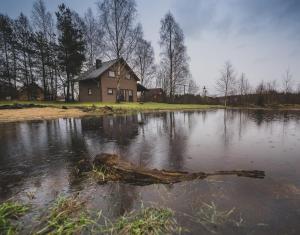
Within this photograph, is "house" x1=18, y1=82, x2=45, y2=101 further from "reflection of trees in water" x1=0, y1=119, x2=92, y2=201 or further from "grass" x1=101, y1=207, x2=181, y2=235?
"grass" x1=101, y1=207, x2=181, y2=235

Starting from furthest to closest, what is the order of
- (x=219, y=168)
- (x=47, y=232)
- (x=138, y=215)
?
(x=219, y=168)
(x=138, y=215)
(x=47, y=232)

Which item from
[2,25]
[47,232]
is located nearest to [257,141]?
[47,232]

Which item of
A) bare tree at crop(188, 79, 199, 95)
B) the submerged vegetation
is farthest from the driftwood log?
bare tree at crop(188, 79, 199, 95)

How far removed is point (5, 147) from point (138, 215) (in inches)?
234

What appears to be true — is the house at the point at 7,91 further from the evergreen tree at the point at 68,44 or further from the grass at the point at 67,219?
the grass at the point at 67,219

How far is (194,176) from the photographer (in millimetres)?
3627

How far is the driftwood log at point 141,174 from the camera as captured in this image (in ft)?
11.4

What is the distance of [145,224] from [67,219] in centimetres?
94

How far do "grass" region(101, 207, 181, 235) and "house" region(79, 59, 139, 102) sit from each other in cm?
2812


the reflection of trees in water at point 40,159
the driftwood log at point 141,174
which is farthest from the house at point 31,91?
the driftwood log at point 141,174

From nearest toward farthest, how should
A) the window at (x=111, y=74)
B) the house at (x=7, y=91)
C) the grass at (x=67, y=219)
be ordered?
the grass at (x=67, y=219)
the window at (x=111, y=74)
the house at (x=7, y=91)

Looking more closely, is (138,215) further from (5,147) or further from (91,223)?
(5,147)

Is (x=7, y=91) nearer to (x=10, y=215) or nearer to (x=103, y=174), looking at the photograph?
(x=103, y=174)

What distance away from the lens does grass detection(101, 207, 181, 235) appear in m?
2.12
